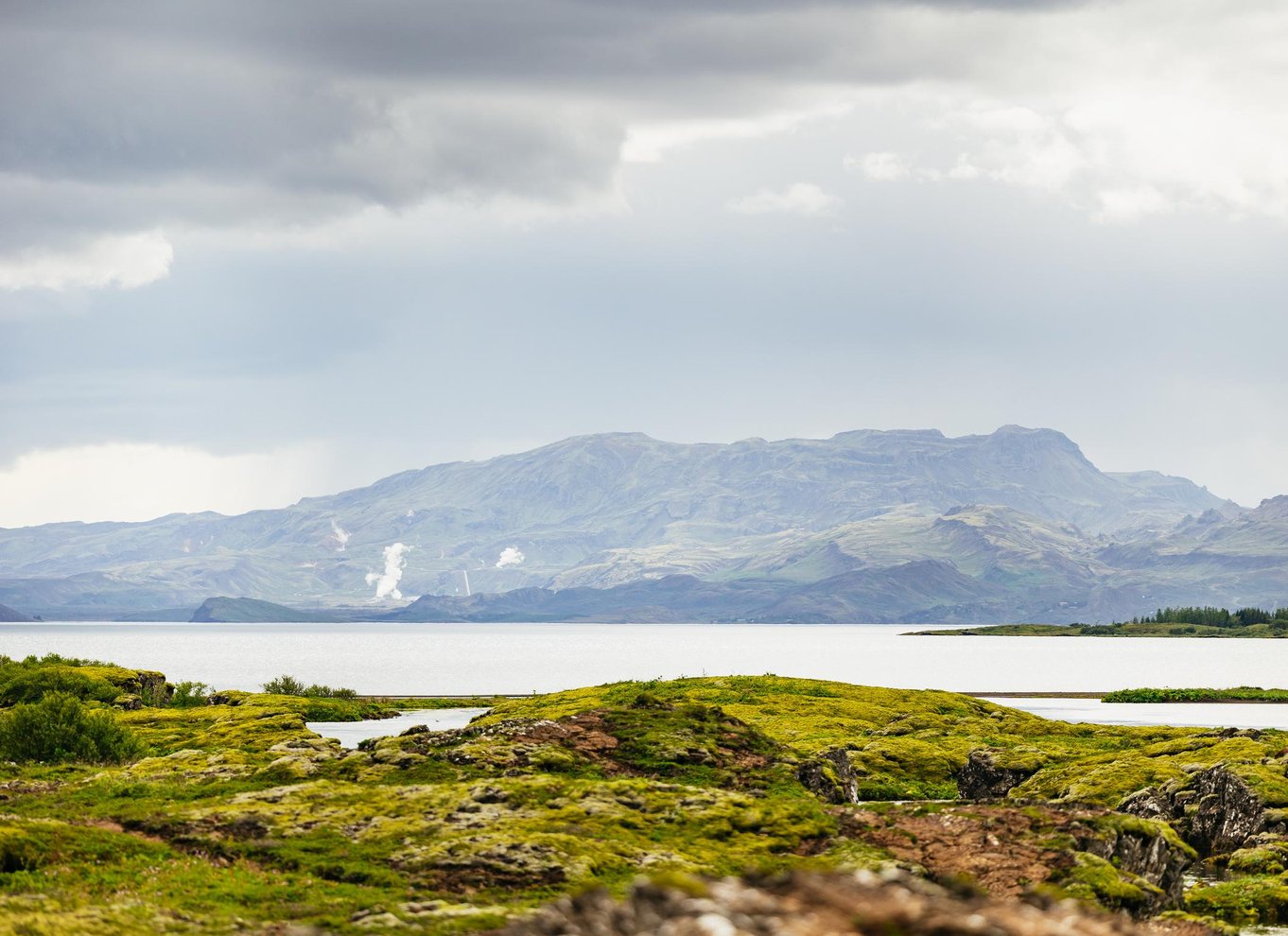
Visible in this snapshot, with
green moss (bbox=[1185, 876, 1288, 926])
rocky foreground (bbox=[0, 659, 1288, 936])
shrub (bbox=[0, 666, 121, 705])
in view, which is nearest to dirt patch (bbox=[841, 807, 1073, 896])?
rocky foreground (bbox=[0, 659, 1288, 936])

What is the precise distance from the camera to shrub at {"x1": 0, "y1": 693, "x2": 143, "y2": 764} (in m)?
67.9

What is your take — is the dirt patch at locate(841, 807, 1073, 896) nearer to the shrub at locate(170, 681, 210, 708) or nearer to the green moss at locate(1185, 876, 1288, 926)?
the green moss at locate(1185, 876, 1288, 926)

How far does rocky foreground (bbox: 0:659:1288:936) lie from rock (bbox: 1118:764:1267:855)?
0.11 metres

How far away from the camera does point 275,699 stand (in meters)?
126

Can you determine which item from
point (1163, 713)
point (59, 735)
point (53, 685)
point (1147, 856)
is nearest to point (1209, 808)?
point (1147, 856)

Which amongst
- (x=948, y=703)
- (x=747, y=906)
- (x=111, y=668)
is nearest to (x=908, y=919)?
(x=747, y=906)

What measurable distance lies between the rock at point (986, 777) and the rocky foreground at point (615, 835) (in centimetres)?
15

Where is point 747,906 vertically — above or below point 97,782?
above

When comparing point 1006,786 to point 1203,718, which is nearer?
point 1006,786

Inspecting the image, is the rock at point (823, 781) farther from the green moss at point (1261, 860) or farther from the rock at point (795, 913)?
the rock at point (795, 913)

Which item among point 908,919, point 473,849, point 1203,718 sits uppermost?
point 908,919

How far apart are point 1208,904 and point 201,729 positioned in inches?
3073

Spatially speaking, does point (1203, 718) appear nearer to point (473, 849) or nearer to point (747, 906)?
point (473, 849)

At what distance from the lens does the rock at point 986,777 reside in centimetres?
6769
